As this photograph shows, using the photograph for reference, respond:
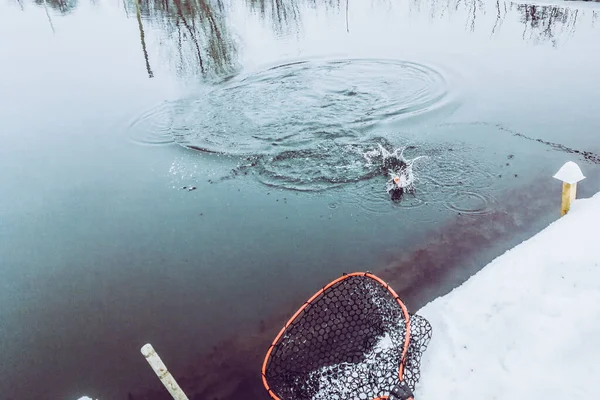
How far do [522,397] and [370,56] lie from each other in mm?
9325

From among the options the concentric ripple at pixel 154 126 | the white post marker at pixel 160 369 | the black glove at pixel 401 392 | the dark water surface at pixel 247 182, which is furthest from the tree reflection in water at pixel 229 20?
the black glove at pixel 401 392

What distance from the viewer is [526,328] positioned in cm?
346

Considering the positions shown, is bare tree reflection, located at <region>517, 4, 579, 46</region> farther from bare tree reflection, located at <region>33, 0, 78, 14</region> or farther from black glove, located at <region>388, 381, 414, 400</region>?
bare tree reflection, located at <region>33, 0, 78, 14</region>

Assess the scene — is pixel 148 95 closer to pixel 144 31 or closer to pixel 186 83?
pixel 186 83

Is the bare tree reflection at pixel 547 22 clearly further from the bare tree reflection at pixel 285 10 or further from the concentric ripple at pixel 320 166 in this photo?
the concentric ripple at pixel 320 166

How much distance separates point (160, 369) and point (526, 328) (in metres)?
2.88

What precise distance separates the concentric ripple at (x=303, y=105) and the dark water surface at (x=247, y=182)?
6cm

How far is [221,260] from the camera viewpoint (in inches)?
215

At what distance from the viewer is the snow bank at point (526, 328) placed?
10.3 feet

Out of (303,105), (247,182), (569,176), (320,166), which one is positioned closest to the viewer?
(569,176)

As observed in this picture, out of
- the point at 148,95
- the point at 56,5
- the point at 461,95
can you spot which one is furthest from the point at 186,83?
the point at 56,5

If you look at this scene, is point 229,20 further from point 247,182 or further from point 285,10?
point 247,182

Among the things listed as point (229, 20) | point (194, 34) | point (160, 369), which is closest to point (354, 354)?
point (160, 369)

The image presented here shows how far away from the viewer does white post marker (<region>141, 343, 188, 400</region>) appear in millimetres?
3066
